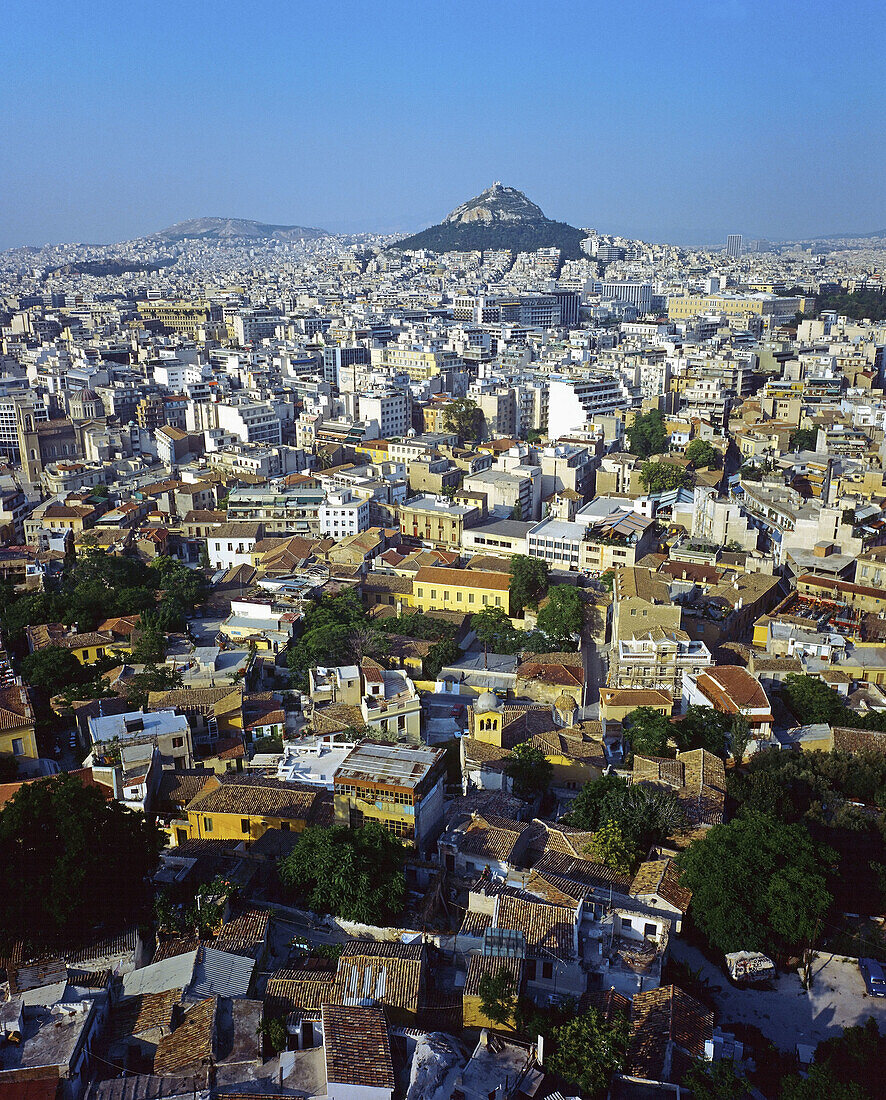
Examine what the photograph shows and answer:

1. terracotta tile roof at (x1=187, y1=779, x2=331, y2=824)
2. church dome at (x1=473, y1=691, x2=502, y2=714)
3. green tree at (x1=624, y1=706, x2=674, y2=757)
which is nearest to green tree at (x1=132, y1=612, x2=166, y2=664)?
terracotta tile roof at (x1=187, y1=779, x2=331, y2=824)

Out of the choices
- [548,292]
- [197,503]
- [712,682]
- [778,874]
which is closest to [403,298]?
[548,292]

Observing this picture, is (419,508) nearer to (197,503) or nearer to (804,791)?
(197,503)

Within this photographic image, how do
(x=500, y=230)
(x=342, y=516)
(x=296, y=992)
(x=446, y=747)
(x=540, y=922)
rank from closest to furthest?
(x=296, y=992) < (x=540, y=922) < (x=446, y=747) < (x=342, y=516) < (x=500, y=230)

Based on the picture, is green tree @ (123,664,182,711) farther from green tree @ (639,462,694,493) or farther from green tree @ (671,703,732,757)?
green tree @ (639,462,694,493)

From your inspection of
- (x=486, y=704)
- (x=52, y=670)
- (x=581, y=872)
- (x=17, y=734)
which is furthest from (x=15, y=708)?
(x=581, y=872)

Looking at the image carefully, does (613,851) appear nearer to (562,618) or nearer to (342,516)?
(562,618)

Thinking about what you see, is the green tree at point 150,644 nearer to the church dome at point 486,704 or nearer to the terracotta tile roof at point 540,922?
the church dome at point 486,704
